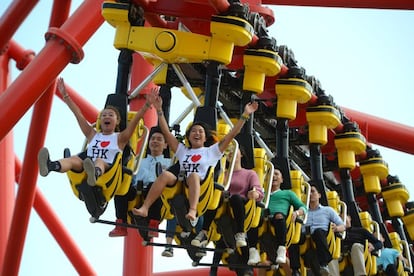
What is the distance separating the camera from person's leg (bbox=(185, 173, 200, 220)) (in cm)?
808

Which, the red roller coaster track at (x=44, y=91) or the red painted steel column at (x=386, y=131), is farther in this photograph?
the red painted steel column at (x=386, y=131)

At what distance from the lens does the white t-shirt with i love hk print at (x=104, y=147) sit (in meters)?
8.17

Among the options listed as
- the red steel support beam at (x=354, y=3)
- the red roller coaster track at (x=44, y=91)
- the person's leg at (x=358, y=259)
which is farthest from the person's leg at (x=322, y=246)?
the red steel support beam at (x=354, y=3)

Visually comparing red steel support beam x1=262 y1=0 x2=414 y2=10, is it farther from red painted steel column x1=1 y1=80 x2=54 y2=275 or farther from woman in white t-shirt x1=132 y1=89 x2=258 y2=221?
woman in white t-shirt x1=132 y1=89 x2=258 y2=221

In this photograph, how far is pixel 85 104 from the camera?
13812mm

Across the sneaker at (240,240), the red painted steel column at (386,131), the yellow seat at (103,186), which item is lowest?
the sneaker at (240,240)

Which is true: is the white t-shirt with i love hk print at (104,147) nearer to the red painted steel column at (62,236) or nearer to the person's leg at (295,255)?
the person's leg at (295,255)

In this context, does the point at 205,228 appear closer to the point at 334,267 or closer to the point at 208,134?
the point at 208,134

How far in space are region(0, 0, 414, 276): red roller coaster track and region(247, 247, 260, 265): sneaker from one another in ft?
6.97

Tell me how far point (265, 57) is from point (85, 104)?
A: 15.7 ft

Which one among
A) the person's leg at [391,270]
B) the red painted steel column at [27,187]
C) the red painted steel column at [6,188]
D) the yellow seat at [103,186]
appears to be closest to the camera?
the yellow seat at [103,186]

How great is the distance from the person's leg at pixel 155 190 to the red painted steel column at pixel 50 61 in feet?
5.36

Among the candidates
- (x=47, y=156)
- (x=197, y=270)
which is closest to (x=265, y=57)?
(x=47, y=156)

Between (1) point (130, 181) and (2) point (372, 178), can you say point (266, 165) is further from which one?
(2) point (372, 178)
